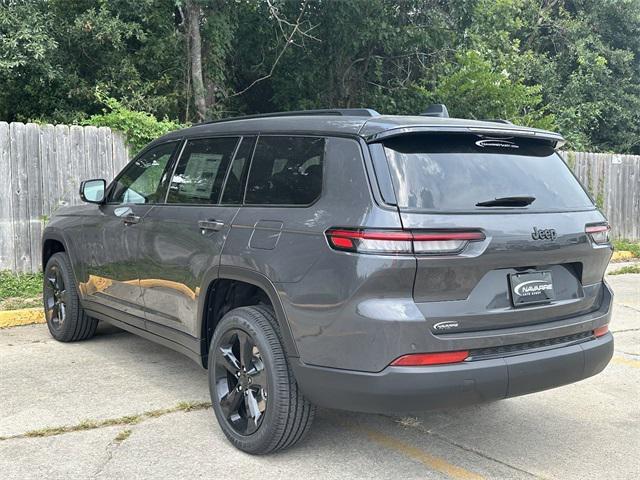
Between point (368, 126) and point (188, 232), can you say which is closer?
point (368, 126)

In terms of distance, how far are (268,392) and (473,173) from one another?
61.3 inches

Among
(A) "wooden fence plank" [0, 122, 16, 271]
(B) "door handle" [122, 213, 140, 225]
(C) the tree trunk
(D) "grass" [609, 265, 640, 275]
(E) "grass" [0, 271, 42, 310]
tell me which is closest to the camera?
(B) "door handle" [122, 213, 140, 225]

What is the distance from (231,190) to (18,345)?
3086 mm

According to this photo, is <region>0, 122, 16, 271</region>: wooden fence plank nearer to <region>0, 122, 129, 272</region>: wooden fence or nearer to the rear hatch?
<region>0, 122, 129, 272</region>: wooden fence

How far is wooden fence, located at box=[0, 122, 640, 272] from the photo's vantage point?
312 inches

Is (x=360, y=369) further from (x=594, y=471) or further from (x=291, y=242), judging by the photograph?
(x=594, y=471)

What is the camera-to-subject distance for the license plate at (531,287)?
10.7ft

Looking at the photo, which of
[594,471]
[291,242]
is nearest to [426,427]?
[594,471]

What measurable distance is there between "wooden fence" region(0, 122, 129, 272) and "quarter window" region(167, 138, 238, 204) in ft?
14.0

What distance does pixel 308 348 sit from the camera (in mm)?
3248

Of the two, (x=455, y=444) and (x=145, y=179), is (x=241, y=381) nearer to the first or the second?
(x=455, y=444)

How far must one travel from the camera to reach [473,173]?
11.1ft

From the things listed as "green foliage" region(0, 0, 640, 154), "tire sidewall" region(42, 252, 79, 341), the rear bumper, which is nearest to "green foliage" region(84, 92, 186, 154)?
"green foliage" region(0, 0, 640, 154)

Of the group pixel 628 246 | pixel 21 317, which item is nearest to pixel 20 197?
pixel 21 317
